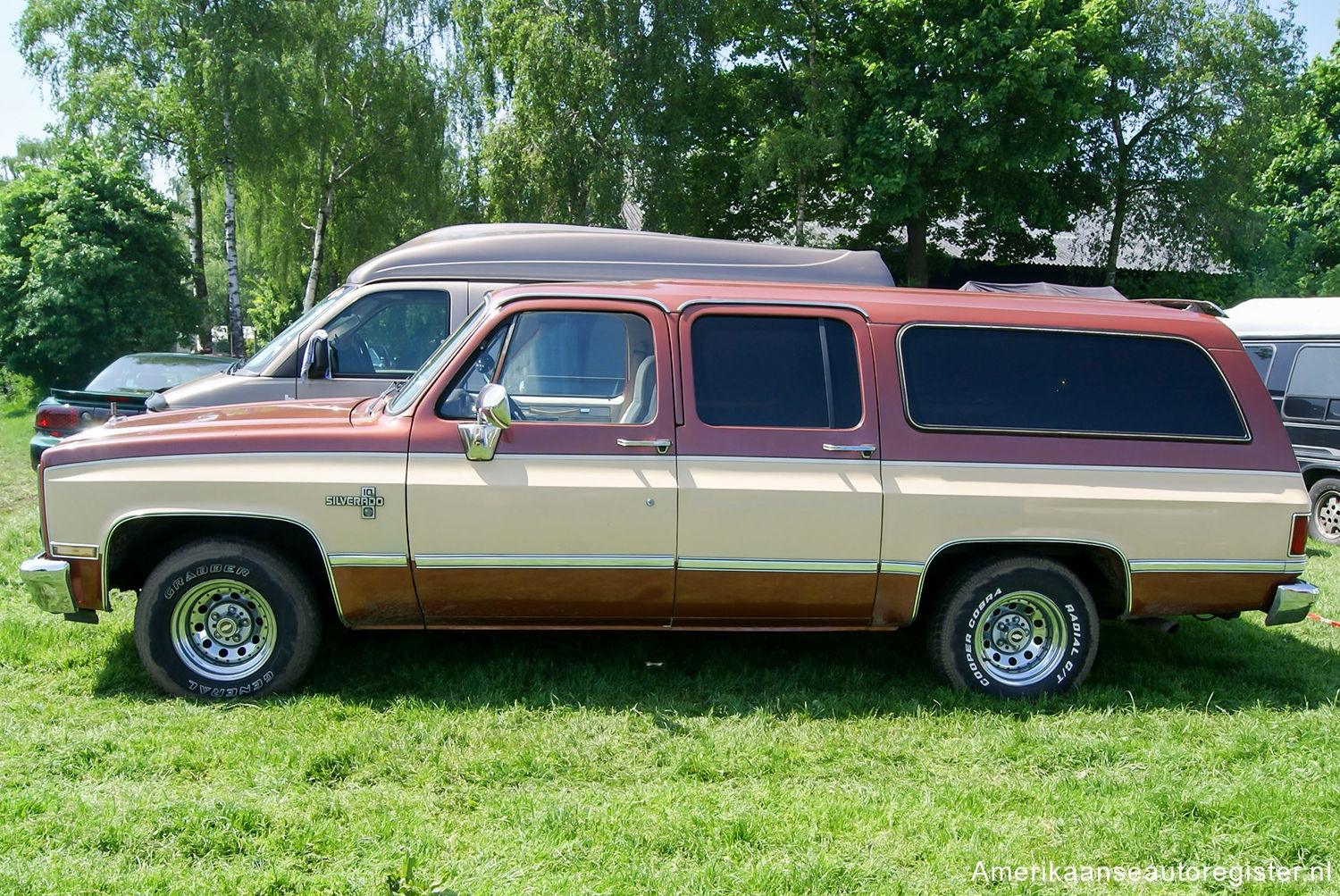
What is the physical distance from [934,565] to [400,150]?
84.8 ft

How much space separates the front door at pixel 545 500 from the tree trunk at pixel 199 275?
→ 862 inches

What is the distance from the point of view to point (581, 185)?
969 inches

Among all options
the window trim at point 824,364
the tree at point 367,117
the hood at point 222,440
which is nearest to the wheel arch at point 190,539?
the hood at point 222,440

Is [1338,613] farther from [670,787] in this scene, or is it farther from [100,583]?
[100,583]

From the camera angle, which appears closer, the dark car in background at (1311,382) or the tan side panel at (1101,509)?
the tan side panel at (1101,509)

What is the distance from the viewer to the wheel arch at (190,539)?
15.4ft

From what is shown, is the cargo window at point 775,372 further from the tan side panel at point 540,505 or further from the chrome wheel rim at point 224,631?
the chrome wheel rim at point 224,631

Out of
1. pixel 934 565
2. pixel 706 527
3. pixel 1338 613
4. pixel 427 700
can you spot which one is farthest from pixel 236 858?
pixel 1338 613

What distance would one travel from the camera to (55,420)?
936 centimetres

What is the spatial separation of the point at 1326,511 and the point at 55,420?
12.7 m

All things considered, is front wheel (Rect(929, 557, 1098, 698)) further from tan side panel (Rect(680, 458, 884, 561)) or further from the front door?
the front door

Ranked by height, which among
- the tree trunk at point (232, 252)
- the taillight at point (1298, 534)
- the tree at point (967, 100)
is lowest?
the taillight at point (1298, 534)

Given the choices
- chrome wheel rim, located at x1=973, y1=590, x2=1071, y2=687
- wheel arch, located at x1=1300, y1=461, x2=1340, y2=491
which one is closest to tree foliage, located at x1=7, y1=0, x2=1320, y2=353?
wheel arch, located at x1=1300, y1=461, x2=1340, y2=491

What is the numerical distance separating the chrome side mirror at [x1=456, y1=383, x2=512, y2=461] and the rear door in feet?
2.84
